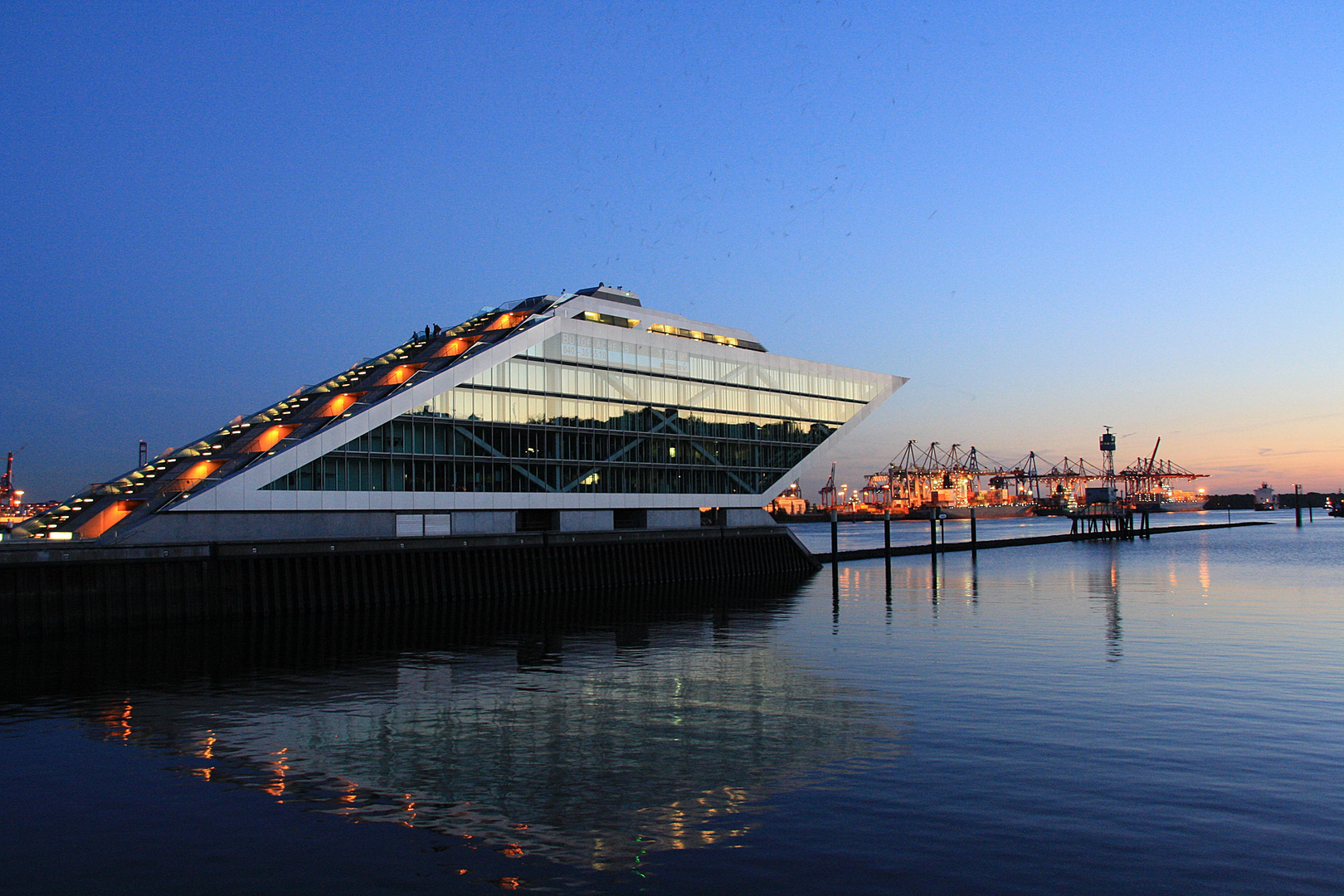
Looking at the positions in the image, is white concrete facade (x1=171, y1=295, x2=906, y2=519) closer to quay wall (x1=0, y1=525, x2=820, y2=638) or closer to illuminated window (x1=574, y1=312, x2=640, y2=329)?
illuminated window (x1=574, y1=312, x2=640, y2=329)

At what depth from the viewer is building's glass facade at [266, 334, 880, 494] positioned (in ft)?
190

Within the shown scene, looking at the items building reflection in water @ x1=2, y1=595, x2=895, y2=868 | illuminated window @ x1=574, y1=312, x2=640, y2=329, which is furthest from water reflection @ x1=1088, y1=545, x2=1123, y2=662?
illuminated window @ x1=574, y1=312, x2=640, y2=329

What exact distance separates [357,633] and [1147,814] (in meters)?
32.5

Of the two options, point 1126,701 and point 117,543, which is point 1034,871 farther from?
point 117,543

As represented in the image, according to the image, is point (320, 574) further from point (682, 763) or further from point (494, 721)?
point (682, 763)

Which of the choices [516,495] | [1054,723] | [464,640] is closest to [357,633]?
[464,640]

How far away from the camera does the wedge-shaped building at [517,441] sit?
5222 centimetres

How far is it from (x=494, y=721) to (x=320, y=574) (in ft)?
96.4

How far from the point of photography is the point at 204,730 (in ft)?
73.0

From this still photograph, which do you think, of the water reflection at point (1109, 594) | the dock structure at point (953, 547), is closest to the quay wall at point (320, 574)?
the dock structure at point (953, 547)

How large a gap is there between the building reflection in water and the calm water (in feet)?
0.35

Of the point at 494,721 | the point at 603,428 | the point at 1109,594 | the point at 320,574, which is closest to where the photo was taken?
the point at 494,721

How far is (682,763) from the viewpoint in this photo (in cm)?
1856

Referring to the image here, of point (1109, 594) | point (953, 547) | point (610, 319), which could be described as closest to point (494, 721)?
point (1109, 594)
